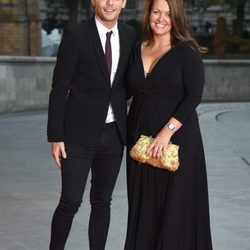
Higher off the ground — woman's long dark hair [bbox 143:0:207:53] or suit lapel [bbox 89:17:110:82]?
woman's long dark hair [bbox 143:0:207:53]

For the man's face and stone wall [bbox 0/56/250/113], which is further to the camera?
stone wall [bbox 0/56/250/113]

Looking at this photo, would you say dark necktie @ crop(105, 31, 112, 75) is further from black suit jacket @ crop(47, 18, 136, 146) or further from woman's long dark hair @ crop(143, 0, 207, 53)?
woman's long dark hair @ crop(143, 0, 207, 53)

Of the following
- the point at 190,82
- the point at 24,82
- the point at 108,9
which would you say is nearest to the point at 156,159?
the point at 190,82

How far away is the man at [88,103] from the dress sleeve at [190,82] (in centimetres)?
42

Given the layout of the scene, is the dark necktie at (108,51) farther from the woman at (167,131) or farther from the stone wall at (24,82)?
the stone wall at (24,82)

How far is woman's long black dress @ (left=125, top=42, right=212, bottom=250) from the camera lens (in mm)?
4785

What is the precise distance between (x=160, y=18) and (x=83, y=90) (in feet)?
2.10

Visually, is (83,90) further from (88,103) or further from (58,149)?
(58,149)

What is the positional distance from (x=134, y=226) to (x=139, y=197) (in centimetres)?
20

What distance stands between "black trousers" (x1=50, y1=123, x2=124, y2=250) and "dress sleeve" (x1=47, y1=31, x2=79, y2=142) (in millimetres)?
131

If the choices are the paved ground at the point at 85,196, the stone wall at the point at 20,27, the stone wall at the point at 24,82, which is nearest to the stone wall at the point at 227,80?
the stone wall at the point at 24,82

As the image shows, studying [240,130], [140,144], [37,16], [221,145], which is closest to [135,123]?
[140,144]

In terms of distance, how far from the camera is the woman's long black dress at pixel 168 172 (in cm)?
479

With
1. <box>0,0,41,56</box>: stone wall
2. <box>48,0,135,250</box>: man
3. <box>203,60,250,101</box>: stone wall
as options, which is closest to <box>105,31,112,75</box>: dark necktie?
<box>48,0,135,250</box>: man
